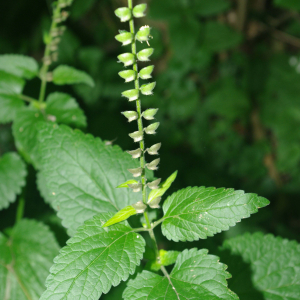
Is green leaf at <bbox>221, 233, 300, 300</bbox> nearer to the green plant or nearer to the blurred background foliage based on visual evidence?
the green plant

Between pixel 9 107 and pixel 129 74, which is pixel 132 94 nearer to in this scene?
pixel 129 74

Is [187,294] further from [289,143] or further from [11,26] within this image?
[11,26]

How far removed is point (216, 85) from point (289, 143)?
1.68 m

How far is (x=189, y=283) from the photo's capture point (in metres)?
1.27

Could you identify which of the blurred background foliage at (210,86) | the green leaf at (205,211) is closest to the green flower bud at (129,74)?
the green leaf at (205,211)

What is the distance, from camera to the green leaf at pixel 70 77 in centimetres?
222

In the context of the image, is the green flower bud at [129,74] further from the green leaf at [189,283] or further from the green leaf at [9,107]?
the green leaf at [9,107]

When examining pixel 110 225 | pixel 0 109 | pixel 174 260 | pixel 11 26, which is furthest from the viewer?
pixel 11 26

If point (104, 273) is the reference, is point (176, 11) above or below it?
above

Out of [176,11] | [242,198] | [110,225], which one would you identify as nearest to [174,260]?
[110,225]

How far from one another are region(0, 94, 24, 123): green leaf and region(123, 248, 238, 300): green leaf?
1533 mm

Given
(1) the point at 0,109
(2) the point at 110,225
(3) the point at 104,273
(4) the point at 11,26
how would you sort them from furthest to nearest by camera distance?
(4) the point at 11,26 → (1) the point at 0,109 → (2) the point at 110,225 → (3) the point at 104,273

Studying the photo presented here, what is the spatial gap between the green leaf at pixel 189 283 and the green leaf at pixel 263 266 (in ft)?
1.55

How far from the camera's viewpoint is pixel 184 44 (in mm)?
4695
